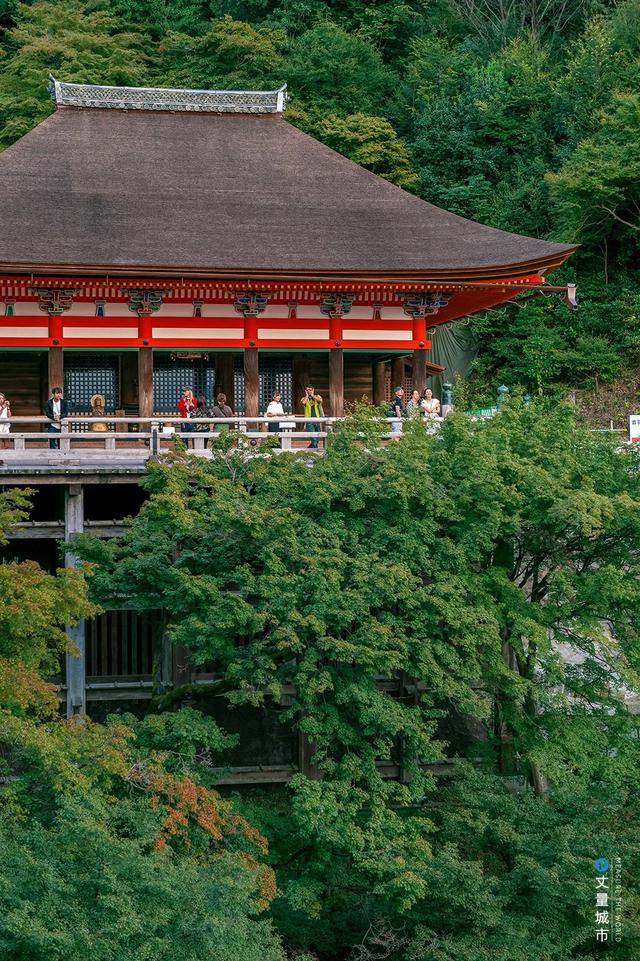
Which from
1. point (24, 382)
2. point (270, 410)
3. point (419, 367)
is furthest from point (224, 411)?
point (24, 382)

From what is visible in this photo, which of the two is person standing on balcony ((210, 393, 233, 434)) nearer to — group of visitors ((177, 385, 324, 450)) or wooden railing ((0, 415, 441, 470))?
group of visitors ((177, 385, 324, 450))

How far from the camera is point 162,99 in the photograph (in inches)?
1022

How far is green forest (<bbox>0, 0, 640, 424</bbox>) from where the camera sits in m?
33.8

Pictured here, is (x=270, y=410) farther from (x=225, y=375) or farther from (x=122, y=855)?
(x=122, y=855)

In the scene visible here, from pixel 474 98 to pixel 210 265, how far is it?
21.7 meters

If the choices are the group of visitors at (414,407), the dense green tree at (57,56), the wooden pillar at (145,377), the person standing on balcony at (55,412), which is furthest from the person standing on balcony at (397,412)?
the dense green tree at (57,56)

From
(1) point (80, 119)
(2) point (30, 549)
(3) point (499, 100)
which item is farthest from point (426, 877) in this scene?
(3) point (499, 100)

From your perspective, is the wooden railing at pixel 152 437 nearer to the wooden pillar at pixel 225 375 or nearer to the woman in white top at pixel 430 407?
the woman in white top at pixel 430 407

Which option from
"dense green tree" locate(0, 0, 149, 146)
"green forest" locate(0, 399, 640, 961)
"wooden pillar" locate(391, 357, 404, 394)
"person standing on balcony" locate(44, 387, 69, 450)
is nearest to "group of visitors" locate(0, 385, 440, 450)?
"person standing on balcony" locate(44, 387, 69, 450)

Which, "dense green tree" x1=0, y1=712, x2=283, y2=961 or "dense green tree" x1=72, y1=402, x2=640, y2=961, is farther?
"dense green tree" x1=72, y1=402, x2=640, y2=961

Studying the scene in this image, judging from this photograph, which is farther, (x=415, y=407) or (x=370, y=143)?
(x=370, y=143)

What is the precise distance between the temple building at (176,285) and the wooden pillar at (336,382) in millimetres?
29

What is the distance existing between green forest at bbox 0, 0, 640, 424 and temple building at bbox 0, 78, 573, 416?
1012 cm

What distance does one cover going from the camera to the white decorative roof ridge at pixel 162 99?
83.4ft
